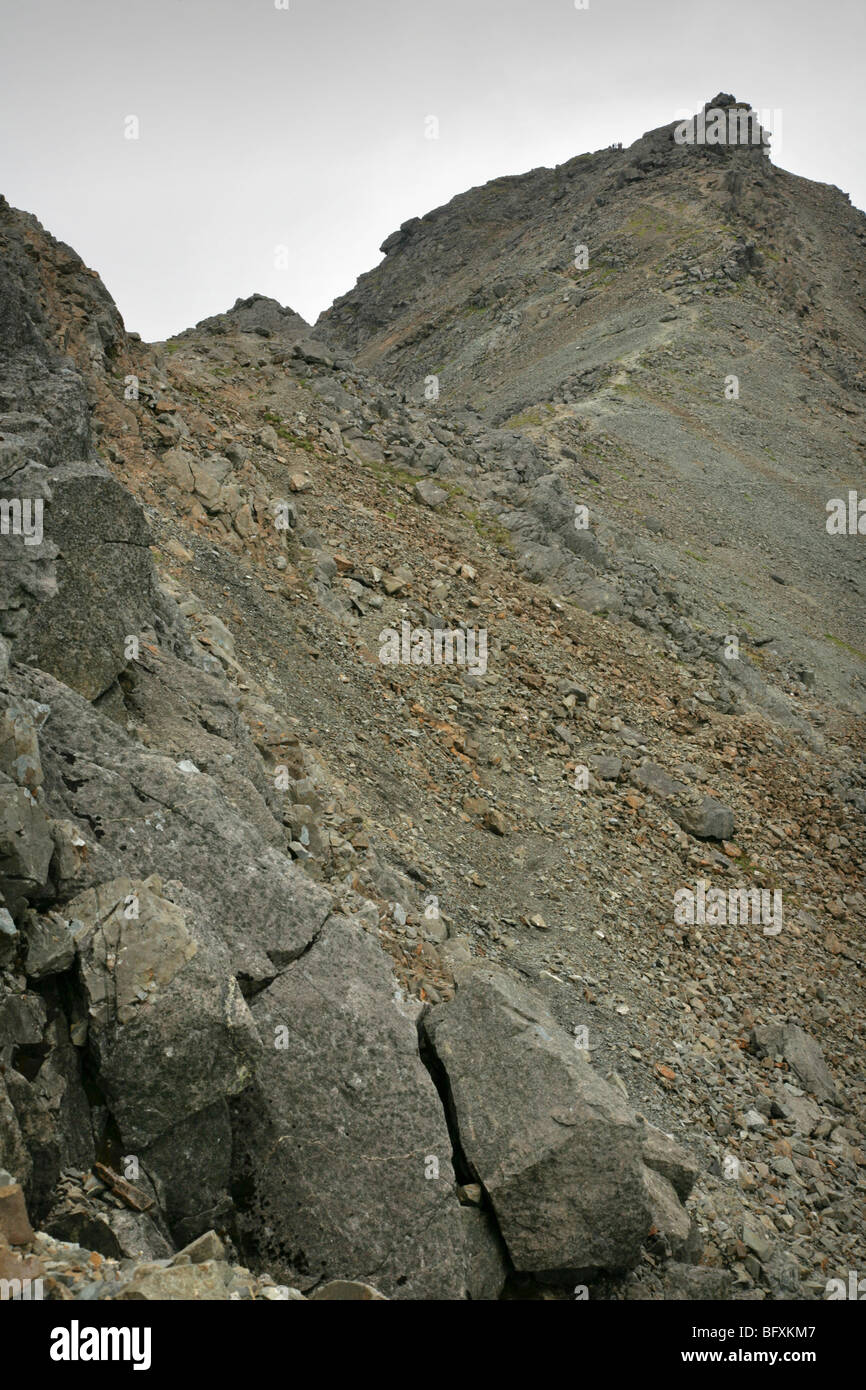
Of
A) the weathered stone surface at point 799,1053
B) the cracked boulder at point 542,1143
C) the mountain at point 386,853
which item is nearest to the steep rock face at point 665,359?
the mountain at point 386,853

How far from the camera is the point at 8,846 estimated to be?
637 centimetres

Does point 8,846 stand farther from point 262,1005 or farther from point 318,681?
point 318,681

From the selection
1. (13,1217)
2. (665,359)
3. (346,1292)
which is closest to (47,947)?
(13,1217)

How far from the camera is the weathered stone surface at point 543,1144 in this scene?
8.02 meters

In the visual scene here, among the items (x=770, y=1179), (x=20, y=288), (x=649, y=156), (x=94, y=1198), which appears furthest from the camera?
(x=649, y=156)

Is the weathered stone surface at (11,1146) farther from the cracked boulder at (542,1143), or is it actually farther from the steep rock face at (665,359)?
the steep rock face at (665,359)

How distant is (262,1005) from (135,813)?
220cm

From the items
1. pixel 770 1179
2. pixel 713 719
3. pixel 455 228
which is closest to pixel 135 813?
pixel 770 1179

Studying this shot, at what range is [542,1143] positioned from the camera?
819cm

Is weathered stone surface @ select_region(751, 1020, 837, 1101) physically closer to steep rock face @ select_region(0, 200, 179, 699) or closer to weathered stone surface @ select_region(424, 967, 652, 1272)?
weathered stone surface @ select_region(424, 967, 652, 1272)

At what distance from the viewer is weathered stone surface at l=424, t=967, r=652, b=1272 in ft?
26.3

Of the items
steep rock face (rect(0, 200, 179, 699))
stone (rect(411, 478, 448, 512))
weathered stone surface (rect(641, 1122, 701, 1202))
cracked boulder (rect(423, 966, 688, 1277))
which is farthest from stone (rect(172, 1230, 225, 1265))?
stone (rect(411, 478, 448, 512))

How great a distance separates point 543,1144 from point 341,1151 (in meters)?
2.07
